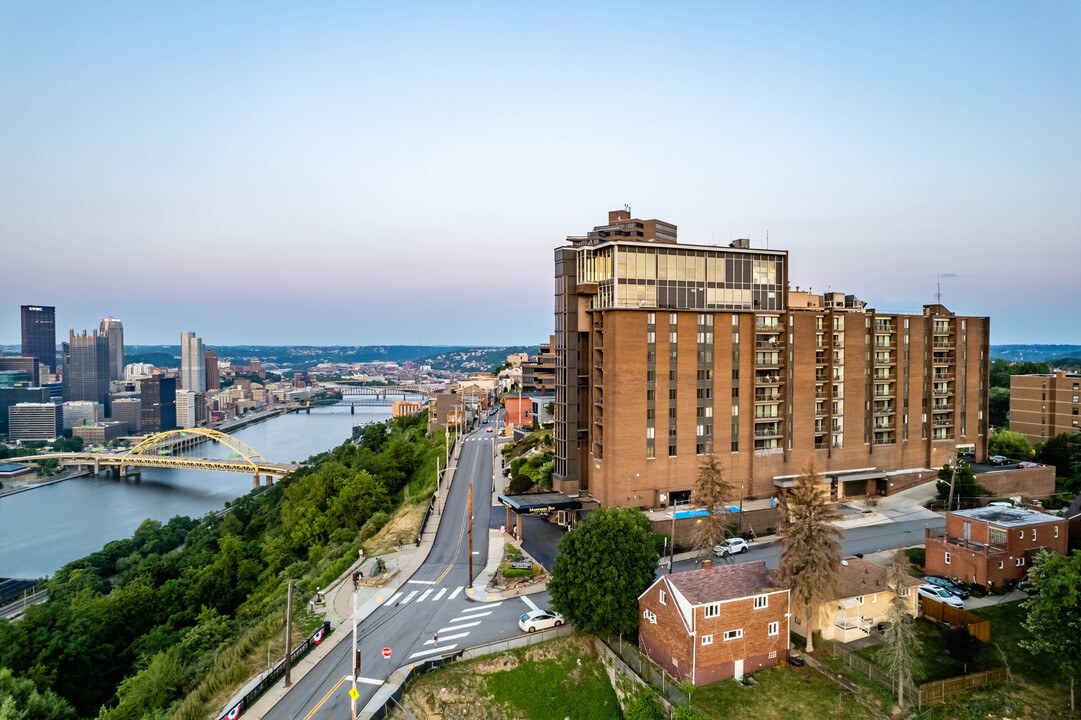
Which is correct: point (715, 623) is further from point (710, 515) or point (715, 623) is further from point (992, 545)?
point (992, 545)

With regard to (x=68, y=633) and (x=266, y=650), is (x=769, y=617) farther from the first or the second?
(x=68, y=633)

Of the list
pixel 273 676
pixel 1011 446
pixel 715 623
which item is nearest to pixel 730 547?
pixel 715 623

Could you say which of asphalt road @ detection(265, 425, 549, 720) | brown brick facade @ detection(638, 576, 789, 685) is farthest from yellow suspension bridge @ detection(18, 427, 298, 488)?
brown brick facade @ detection(638, 576, 789, 685)

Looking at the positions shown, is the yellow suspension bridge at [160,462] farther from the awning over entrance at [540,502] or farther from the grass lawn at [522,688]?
the grass lawn at [522,688]

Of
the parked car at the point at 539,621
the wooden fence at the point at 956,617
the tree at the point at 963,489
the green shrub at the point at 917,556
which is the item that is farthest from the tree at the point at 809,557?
the tree at the point at 963,489

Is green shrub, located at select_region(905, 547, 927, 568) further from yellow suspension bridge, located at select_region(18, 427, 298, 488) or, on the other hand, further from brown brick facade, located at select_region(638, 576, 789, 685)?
yellow suspension bridge, located at select_region(18, 427, 298, 488)
